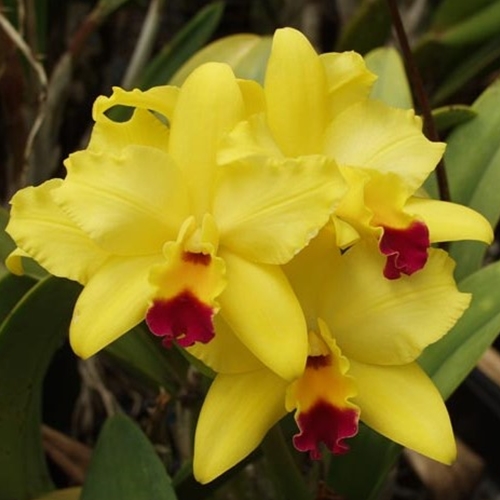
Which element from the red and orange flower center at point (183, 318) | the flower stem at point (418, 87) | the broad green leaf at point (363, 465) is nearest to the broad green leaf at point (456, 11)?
the flower stem at point (418, 87)

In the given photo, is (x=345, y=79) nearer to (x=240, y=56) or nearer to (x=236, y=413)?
(x=236, y=413)

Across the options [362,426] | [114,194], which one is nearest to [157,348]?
[362,426]

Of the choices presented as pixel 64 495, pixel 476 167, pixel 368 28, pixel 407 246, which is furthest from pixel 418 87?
pixel 368 28

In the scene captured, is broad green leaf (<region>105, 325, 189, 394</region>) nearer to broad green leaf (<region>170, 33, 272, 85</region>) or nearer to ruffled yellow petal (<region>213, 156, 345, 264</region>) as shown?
ruffled yellow petal (<region>213, 156, 345, 264</region>)

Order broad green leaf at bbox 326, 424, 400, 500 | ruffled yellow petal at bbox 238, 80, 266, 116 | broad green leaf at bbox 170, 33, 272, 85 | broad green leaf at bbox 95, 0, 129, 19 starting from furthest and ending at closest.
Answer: broad green leaf at bbox 95, 0, 129, 19, broad green leaf at bbox 170, 33, 272, 85, broad green leaf at bbox 326, 424, 400, 500, ruffled yellow petal at bbox 238, 80, 266, 116

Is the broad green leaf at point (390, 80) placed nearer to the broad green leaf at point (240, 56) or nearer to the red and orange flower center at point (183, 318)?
the broad green leaf at point (240, 56)

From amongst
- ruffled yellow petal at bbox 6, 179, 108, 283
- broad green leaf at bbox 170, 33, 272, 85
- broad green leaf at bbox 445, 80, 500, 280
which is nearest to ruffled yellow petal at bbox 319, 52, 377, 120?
ruffled yellow petal at bbox 6, 179, 108, 283
